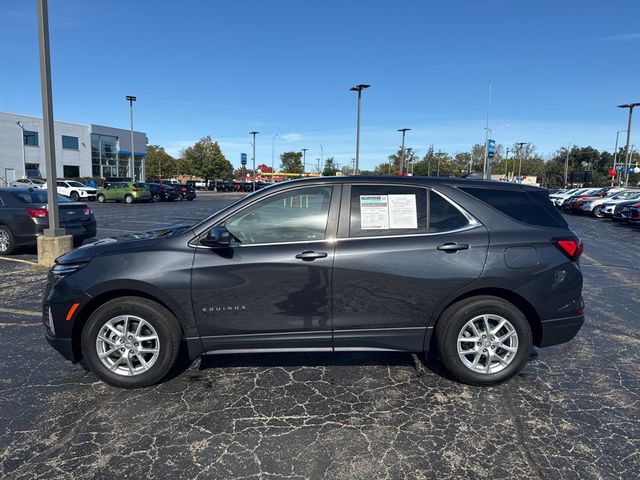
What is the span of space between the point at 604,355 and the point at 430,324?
86.4 inches

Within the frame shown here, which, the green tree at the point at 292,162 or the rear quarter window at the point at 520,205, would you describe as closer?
the rear quarter window at the point at 520,205

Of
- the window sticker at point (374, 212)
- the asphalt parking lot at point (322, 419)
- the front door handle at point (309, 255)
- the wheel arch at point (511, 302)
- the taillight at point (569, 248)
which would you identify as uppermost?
the window sticker at point (374, 212)

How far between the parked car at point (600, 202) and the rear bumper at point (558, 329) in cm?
2459

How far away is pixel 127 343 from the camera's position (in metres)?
3.60

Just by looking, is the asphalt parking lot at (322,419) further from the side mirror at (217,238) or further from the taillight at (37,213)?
the taillight at (37,213)

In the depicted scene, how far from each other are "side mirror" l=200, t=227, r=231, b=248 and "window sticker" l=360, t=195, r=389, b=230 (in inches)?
42.6

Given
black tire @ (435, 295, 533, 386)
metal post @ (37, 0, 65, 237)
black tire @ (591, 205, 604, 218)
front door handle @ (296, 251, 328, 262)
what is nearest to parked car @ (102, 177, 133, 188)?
metal post @ (37, 0, 65, 237)

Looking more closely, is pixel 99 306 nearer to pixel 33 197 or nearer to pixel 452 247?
pixel 452 247

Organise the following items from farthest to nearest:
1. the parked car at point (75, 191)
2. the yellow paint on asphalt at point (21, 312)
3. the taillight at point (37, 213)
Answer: the parked car at point (75, 191)
the taillight at point (37, 213)
the yellow paint on asphalt at point (21, 312)

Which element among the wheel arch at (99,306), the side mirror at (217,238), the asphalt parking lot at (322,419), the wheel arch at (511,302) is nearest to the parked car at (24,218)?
the asphalt parking lot at (322,419)

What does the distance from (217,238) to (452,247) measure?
1.85 meters

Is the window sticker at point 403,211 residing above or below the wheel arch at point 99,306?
above

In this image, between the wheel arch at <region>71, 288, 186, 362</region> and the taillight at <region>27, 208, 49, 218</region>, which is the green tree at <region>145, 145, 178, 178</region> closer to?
the taillight at <region>27, 208, 49, 218</region>

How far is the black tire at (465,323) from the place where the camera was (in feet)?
11.9
